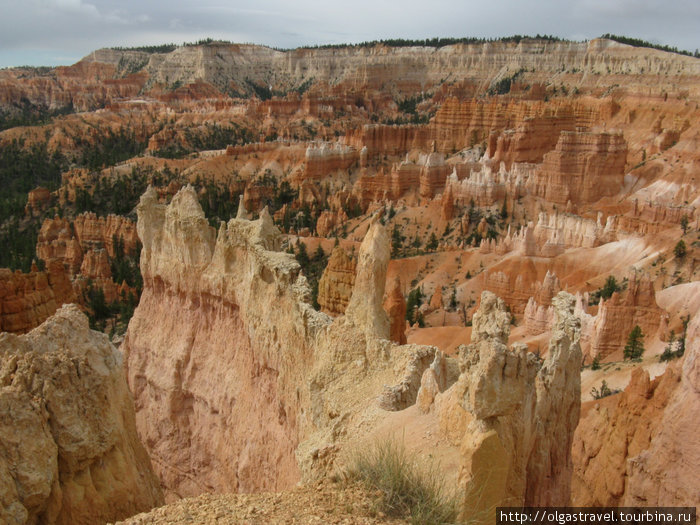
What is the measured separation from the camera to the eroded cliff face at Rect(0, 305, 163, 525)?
6.15 m

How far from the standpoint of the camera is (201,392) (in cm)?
1291

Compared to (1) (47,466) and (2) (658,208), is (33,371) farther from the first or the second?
(2) (658,208)

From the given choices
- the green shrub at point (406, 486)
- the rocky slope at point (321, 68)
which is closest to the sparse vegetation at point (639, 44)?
the rocky slope at point (321, 68)

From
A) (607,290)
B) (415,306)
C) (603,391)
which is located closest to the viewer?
(603,391)

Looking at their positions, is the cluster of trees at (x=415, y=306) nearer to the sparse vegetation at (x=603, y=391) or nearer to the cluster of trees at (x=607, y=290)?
the cluster of trees at (x=607, y=290)

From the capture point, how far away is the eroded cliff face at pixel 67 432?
6148 millimetres

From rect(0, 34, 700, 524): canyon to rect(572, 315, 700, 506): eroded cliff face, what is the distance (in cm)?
5

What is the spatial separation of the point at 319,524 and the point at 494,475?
1.72 m

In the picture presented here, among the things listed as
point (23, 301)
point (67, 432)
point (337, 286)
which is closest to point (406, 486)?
point (67, 432)

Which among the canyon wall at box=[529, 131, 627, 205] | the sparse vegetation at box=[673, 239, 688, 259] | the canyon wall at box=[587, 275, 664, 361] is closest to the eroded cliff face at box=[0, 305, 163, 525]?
the canyon wall at box=[587, 275, 664, 361]

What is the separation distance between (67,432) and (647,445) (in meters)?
10.4

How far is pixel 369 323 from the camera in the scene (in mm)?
9391

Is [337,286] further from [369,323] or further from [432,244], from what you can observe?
[432,244]

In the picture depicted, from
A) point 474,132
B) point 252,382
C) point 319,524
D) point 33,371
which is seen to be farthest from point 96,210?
point 319,524
